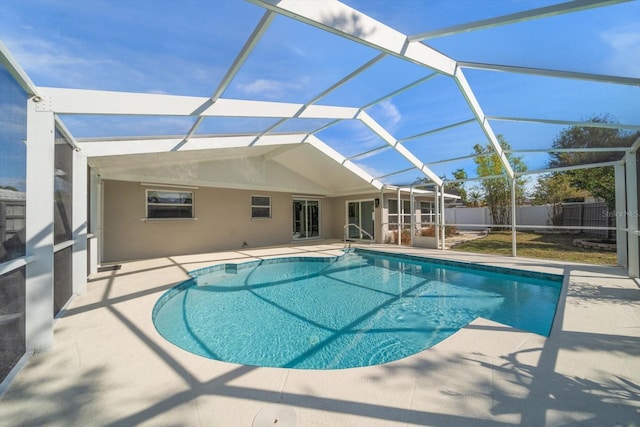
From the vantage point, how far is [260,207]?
11398 mm

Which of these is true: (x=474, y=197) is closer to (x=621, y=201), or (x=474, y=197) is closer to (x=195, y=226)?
(x=621, y=201)

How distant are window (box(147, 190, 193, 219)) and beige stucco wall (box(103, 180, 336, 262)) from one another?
20 cm

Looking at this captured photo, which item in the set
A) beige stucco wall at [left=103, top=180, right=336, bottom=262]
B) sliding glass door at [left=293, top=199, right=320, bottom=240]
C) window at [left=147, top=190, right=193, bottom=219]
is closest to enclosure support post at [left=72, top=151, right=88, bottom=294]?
beige stucco wall at [left=103, top=180, right=336, bottom=262]

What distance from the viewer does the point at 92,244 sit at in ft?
19.7

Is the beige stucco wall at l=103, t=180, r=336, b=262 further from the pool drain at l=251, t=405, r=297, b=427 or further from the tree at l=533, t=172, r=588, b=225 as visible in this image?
the tree at l=533, t=172, r=588, b=225

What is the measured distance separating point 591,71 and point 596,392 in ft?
13.8

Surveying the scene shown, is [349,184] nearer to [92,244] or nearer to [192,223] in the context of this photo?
[192,223]

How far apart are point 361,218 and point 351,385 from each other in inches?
445

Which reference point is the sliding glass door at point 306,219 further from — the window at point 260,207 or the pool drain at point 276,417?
the pool drain at point 276,417

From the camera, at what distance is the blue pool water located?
3.51 meters

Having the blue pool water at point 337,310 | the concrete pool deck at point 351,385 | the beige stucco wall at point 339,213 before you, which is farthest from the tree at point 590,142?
the beige stucco wall at point 339,213

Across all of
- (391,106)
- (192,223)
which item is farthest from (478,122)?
(192,223)

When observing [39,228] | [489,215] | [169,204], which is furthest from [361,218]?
[39,228]

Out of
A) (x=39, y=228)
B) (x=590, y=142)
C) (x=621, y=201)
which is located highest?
(x=590, y=142)
